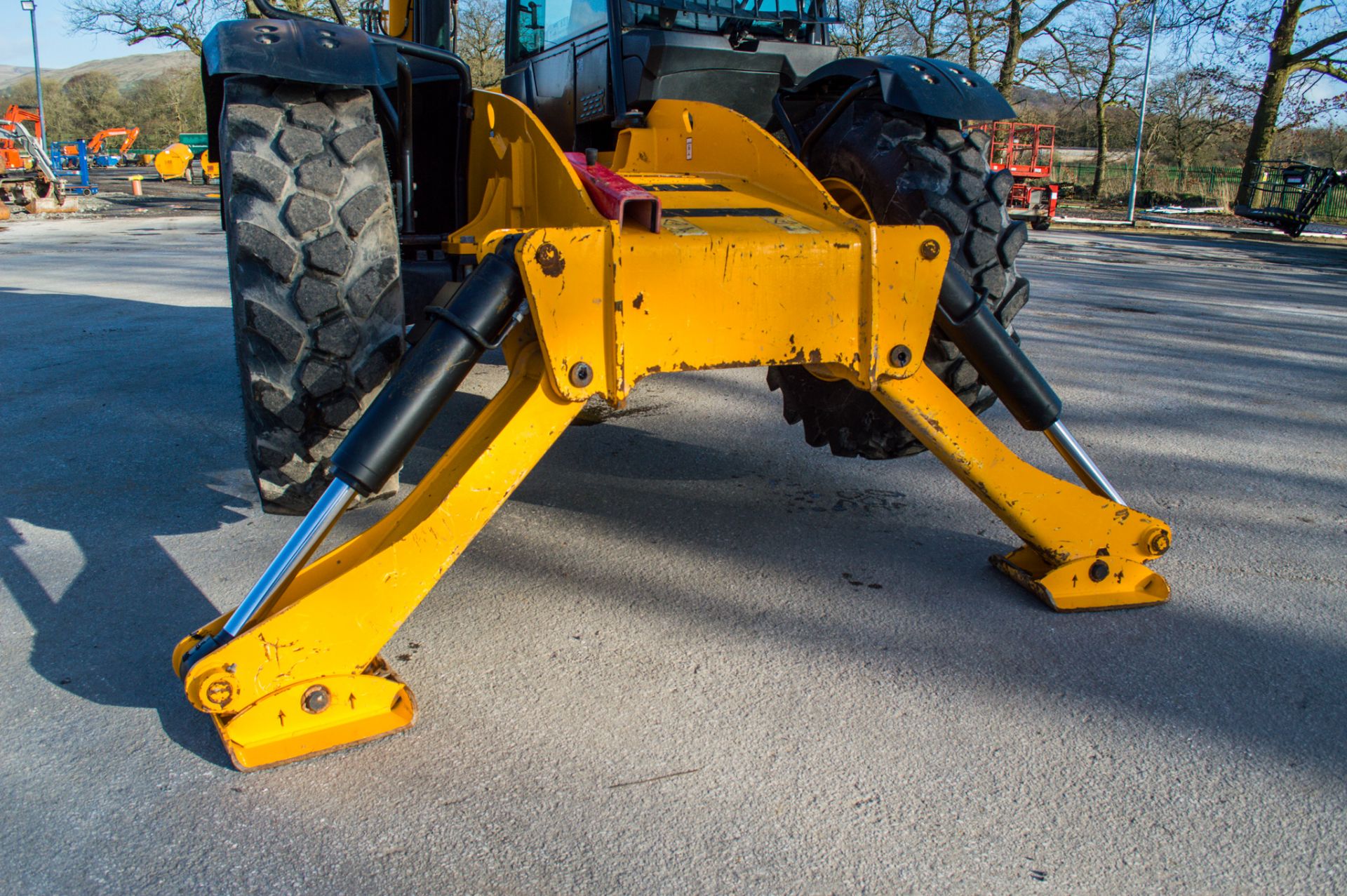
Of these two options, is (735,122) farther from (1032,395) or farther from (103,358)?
(103,358)

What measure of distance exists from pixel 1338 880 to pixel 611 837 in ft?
4.41

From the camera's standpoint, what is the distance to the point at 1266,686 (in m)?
2.38

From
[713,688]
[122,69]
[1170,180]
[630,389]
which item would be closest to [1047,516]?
[713,688]

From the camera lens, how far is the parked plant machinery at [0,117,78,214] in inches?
826

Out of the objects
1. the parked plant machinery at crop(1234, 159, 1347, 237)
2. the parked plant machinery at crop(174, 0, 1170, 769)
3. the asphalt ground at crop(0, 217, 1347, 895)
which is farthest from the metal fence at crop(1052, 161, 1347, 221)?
the asphalt ground at crop(0, 217, 1347, 895)

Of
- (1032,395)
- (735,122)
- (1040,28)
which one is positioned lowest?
(1032,395)

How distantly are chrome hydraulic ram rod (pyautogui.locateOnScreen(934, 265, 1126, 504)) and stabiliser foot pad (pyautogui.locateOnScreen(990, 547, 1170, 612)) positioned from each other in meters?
0.37

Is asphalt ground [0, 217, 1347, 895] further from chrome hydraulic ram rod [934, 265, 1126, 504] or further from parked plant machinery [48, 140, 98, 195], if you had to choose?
parked plant machinery [48, 140, 98, 195]

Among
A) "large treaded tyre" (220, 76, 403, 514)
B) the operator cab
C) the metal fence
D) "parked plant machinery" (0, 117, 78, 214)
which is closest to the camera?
"large treaded tyre" (220, 76, 403, 514)

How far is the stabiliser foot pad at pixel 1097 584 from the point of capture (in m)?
2.72

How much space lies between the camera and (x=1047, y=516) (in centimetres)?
264

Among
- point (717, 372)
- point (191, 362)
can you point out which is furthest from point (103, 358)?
point (717, 372)

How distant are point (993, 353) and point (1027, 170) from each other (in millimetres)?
25465

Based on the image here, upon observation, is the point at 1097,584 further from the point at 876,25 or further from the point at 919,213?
the point at 876,25
